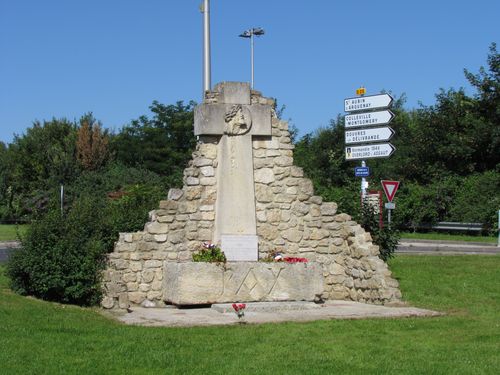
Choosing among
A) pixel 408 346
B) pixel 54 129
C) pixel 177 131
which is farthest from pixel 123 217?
pixel 54 129

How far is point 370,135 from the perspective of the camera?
2033 centimetres

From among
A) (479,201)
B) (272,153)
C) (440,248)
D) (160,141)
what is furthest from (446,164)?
(272,153)

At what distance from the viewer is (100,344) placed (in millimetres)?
9359

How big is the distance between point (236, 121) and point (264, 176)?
109cm

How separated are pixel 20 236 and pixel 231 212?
3.59 meters

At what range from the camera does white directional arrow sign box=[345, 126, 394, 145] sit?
1991cm

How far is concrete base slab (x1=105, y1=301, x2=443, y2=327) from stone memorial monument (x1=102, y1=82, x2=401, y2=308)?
1.10 feet

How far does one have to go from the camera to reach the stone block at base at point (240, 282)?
13234mm

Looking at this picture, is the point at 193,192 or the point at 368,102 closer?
the point at 193,192

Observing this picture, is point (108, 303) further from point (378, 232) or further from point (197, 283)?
point (378, 232)

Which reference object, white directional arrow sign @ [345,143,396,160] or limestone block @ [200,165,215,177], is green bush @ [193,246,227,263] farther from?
white directional arrow sign @ [345,143,396,160]

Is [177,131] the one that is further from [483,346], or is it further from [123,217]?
[483,346]

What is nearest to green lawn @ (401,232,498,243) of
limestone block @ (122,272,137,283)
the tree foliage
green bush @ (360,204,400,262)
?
the tree foliage

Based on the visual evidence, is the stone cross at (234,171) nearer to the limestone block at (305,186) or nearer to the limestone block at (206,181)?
the limestone block at (206,181)
